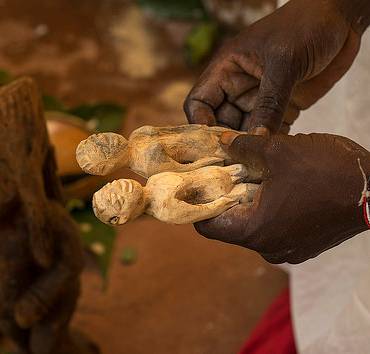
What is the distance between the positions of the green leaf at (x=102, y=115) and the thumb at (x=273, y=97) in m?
0.90

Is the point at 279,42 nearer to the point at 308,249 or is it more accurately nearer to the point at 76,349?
the point at 308,249

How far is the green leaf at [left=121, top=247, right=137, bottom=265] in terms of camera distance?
56.7 inches

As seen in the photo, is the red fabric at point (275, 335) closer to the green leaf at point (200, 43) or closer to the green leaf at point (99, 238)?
the green leaf at point (99, 238)

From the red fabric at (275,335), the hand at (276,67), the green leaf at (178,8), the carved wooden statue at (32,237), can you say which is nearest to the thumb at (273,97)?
the hand at (276,67)

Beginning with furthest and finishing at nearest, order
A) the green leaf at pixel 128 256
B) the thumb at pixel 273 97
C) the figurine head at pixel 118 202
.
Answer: the green leaf at pixel 128 256
the thumb at pixel 273 97
the figurine head at pixel 118 202

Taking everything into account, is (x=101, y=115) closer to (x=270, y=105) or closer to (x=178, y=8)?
(x=178, y=8)

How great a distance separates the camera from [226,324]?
1.33 meters

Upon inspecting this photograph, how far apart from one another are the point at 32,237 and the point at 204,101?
34 cm

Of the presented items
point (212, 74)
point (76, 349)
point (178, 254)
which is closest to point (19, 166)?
point (212, 74)

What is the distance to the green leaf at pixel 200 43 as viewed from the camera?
72.4 inches

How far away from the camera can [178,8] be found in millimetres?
1957

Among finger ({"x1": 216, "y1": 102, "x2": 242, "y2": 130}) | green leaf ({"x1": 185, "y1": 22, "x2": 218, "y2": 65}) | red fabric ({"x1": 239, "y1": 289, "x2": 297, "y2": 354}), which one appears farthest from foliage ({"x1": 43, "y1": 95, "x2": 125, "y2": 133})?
finger ({"x1": 216, "y1": 102, "x2": 242, "y2": 130})

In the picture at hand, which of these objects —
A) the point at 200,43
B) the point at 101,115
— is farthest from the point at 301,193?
the point at 200,43

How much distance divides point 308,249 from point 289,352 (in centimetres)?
55
